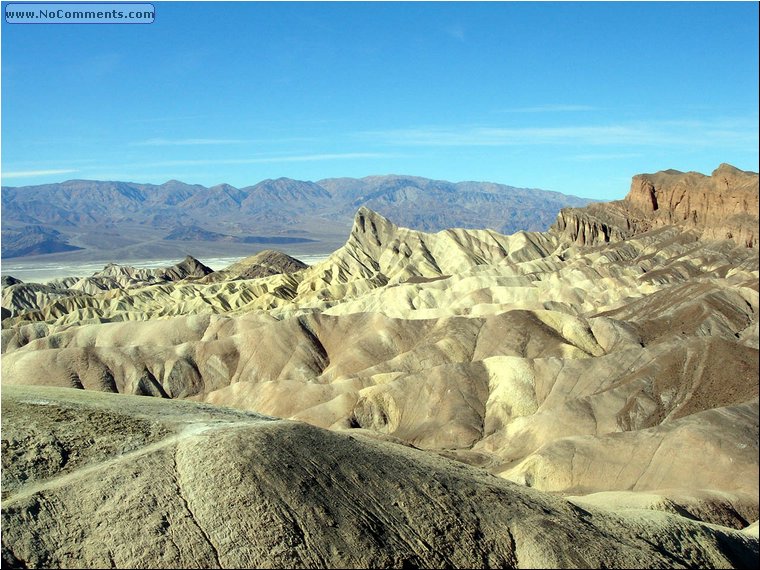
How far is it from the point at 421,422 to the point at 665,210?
310 ft

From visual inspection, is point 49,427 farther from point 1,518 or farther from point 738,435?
point 738,435

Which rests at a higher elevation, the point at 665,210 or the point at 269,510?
the point at 665,210

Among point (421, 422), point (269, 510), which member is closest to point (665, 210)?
point (421, 422)

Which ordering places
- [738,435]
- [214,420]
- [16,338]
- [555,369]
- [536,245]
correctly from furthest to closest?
[536,245] → [16,338] → [555,369] → [738,435] → [214,420]

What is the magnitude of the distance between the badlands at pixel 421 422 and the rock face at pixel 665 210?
0.84 metres

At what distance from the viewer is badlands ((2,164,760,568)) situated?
29625 millimetres

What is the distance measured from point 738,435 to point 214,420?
30.3m

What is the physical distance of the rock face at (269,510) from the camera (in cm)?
2811

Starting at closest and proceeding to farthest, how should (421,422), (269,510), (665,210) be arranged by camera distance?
(269,510)
(421,422)
(665,210)

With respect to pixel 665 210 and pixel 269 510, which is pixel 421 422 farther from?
pixel 665 210

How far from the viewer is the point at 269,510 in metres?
30.0

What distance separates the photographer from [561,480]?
168ft

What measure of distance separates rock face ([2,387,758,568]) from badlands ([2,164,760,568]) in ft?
0.33

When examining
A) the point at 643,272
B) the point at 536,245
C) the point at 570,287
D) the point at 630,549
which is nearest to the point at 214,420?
the point at 630,549
